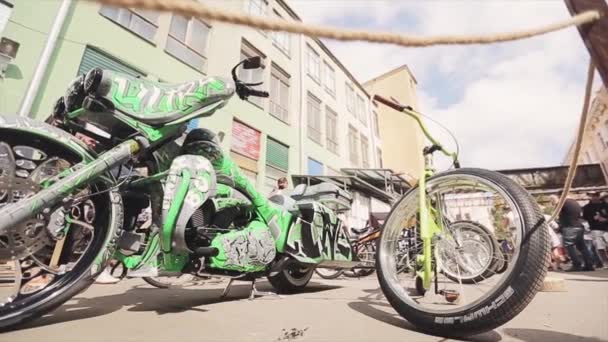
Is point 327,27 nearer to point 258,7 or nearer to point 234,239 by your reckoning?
point 234,239

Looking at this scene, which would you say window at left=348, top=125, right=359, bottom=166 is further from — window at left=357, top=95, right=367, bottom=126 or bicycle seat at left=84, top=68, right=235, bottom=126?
bicycle seat at left=84, top=68, right=235, bottom=126

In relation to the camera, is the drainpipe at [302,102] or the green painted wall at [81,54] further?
the drainpipe at [302,102]

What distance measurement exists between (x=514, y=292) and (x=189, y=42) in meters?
10.4

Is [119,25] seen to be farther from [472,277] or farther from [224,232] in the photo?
[472,277]

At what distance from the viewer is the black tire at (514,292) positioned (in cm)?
116

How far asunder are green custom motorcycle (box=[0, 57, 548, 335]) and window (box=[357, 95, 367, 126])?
1773cm

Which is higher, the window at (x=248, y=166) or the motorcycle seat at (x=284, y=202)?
the window at (x=248, y=166)

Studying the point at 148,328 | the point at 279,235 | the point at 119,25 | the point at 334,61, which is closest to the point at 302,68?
the point at 334,61

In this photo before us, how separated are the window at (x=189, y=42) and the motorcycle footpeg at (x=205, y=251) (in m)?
8.53

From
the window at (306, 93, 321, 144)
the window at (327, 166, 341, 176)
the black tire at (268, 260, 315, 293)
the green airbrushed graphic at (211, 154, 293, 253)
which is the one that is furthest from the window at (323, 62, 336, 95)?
the green airbrushed graphic at (211, 154, 293, 253)

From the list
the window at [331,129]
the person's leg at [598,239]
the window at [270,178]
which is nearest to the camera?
the person's leg at [598,239]

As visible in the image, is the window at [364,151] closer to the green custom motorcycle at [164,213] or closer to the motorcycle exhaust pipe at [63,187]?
the green custom motorcycle at [164,213]

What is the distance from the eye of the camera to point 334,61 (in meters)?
17.7

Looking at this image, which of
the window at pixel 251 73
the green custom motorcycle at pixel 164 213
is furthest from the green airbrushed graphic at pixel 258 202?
the window at pixel 251 73
